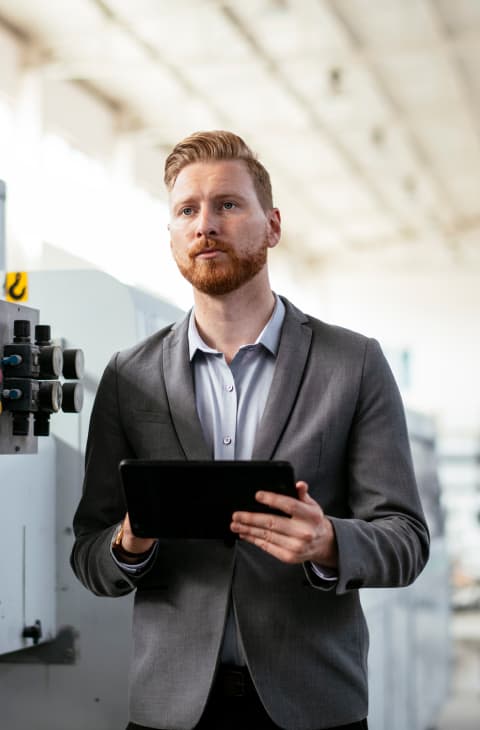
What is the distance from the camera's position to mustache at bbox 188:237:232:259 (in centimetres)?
177

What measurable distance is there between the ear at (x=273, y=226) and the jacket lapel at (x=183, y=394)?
210 mm

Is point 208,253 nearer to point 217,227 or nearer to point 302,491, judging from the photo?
point 217,227

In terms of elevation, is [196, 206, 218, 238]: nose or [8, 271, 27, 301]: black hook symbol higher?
[8, 271, 27, 301]: black hook symbol

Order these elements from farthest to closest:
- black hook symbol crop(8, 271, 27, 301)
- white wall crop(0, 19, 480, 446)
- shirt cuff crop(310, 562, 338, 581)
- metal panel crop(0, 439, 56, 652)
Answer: white wall crop(0, 19, 480, 446) < black hook symbol crop(8, 271, 27, 301) < metal panel crop(0, 439, 56, 652) < shirt cuff crop(310, 562, 338, 581)

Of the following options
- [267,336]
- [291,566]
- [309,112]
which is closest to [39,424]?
[267,336]

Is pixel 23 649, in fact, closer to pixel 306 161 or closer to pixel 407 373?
pixel 407 373

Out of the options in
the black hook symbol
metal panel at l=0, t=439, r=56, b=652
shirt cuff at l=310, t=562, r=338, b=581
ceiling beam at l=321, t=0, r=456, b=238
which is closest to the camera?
shirt cuff at l=310, t=562, r=338, b=581

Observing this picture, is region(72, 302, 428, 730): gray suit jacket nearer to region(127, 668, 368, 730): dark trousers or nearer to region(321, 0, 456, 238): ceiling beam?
region(127, 668, 368, 730): dark trousers

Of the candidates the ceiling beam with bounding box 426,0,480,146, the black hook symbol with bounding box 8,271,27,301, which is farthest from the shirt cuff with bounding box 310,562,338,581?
the ceiling beam with bounding box 426,0,480,146

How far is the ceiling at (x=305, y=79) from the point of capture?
7484 millimetres

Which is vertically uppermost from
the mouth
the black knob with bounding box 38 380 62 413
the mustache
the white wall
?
the white wall

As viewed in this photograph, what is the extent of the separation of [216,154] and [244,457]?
527 mm

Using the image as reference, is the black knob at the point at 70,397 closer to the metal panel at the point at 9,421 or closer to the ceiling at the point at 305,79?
the metal panel at the point at 9,421

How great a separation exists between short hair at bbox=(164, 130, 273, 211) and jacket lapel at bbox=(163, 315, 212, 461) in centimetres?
27
